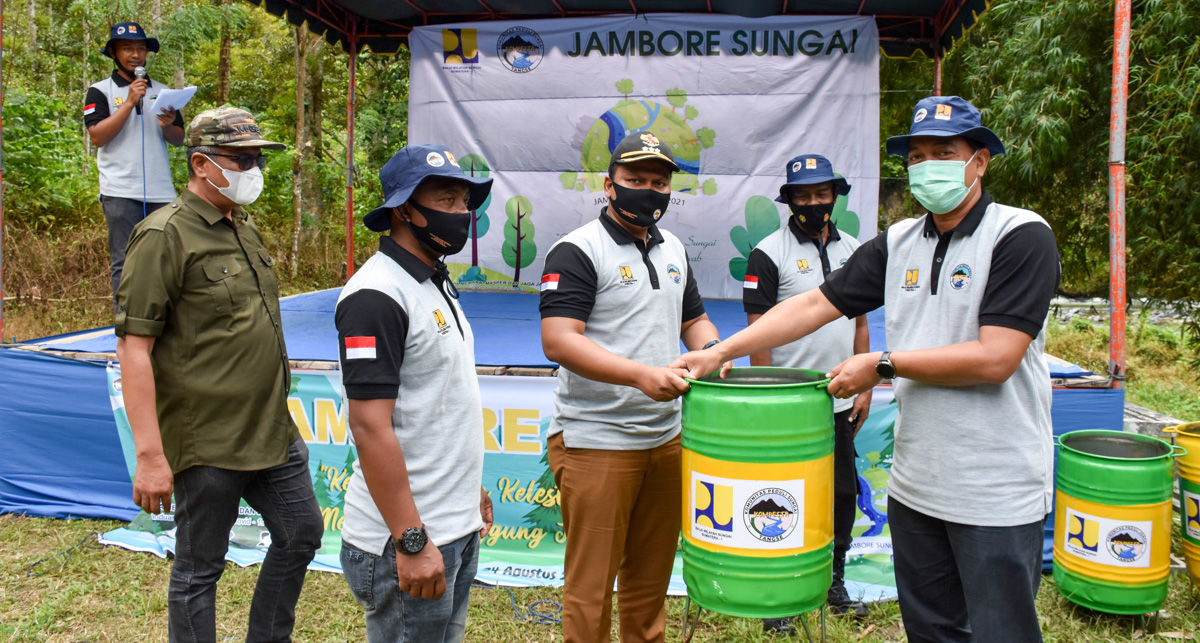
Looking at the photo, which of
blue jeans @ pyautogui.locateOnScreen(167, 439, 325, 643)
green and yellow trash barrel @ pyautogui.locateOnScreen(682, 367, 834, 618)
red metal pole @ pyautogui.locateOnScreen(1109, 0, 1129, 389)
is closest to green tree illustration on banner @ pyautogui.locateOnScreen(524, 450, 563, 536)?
blue jeans @ pyautogui.locateOnScreen(167, 439, 325, 643)

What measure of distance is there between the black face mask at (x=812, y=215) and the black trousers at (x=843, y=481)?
2.49 ft

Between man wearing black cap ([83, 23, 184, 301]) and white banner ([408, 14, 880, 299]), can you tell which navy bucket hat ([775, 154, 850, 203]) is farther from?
white banner ([408, 14, 880, 299])

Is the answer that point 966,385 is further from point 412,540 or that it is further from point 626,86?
point 626,86

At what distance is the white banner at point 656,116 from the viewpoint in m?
6.44

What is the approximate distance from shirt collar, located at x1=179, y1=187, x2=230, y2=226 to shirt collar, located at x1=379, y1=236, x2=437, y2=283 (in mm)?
853

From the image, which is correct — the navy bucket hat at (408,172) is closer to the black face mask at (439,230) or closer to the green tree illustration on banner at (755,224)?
the black face mask at (439,230)

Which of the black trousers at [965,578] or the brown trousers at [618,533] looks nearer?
the black trousers at [965,578]

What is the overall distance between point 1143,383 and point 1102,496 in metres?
5.26

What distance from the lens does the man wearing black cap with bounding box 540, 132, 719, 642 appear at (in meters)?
2.43

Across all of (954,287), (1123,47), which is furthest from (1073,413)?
(954,287)

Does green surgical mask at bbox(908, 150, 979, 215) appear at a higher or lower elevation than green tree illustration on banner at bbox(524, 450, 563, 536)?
higher

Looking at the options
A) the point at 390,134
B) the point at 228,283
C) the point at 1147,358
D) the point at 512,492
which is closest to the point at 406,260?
the point at 228,283

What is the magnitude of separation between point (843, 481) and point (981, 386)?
4.46 ft

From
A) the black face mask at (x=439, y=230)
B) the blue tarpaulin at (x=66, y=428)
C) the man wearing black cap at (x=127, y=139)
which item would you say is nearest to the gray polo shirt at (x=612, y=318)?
the black face mask at (x=439, y=230)
